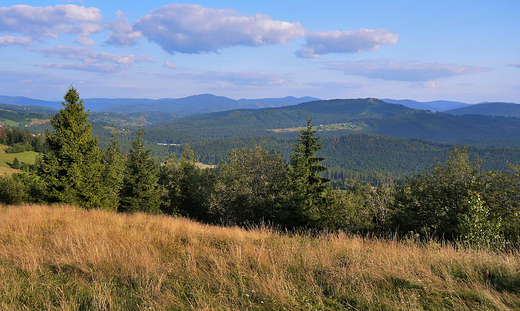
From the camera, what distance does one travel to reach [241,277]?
455 cm

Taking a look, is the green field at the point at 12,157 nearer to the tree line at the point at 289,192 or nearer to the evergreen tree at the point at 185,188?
the tree line at the point at 289,192

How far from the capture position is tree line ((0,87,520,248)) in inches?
663

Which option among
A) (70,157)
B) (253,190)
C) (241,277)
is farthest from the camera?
(253,190)

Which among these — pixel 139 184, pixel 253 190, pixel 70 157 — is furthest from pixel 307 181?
pixel 139 184

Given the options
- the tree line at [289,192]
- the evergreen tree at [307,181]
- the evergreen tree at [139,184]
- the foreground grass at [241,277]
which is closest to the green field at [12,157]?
the tree line at [289,192]

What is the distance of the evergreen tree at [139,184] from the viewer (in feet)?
113

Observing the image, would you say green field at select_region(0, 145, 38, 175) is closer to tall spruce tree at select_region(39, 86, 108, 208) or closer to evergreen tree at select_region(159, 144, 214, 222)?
evergreen tree at select_region(159, 144, 214, 222)

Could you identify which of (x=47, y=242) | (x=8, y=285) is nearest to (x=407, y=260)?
(x=8, y=285)

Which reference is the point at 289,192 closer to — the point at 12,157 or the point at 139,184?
the point at 139,184

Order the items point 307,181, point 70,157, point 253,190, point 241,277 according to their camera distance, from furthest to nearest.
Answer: point 253,190
point 307,181
point 70,157
point 241,277

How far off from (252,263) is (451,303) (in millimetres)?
3335

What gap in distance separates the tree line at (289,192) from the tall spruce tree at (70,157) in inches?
3.1

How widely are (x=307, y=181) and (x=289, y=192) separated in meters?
2.73

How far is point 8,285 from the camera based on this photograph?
4129 millimetres
